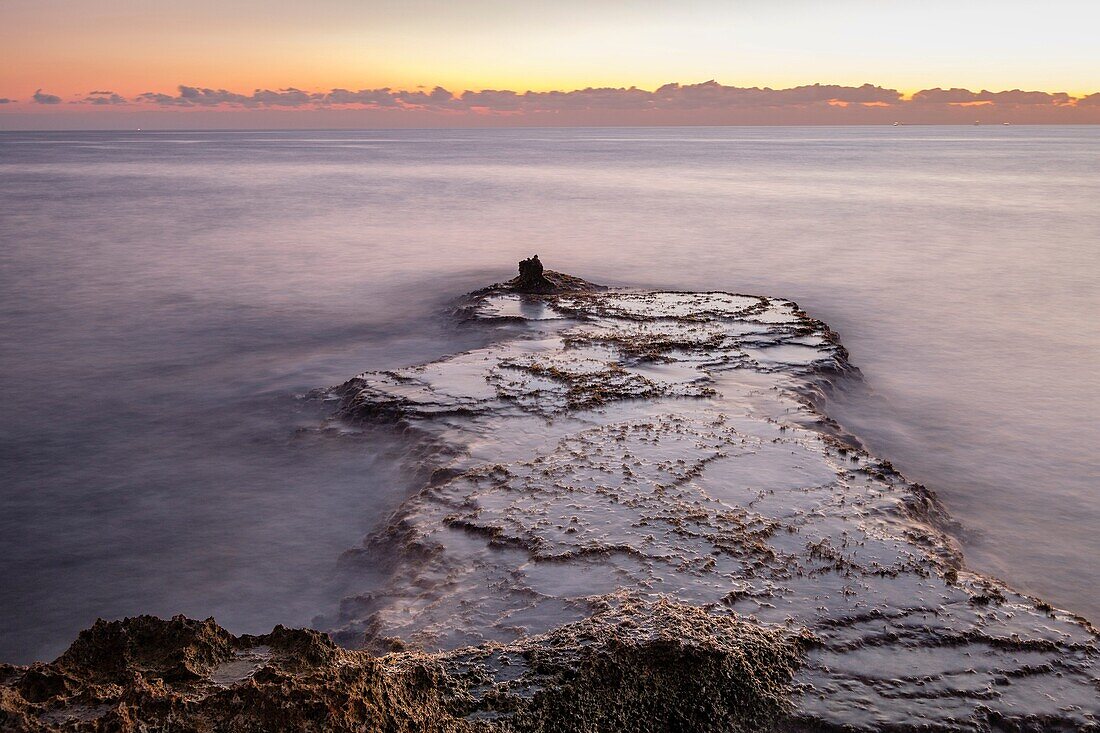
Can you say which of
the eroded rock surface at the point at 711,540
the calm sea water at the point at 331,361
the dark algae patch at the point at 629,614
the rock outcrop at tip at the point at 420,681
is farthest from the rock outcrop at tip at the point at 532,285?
the rock outcrop at tip at the point at 420,681

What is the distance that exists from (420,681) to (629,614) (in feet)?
3.85

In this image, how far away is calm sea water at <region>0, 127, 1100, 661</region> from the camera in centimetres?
538

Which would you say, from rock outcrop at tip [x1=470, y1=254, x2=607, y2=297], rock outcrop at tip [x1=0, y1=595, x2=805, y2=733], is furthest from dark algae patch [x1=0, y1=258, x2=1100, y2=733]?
rock outcrop at tip [x1=470, y1=254, x2=607, y2=297]

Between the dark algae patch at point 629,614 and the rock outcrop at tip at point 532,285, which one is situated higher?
the rock outcrop at tip at point 532,285

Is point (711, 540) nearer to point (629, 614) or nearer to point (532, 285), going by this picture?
point (629, 614)

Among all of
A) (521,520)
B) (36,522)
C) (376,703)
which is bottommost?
(36,522)

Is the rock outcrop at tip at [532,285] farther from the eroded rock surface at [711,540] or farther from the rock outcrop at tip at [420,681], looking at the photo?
the rock outcrop at tip at [420,681]

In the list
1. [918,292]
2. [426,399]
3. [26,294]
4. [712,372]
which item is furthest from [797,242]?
[26,294]

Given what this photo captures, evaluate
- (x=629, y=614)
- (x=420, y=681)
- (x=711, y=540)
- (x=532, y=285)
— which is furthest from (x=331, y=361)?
(x=420, y=681)

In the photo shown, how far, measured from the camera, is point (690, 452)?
20.1 ft

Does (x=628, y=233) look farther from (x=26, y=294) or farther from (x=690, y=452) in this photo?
(x=690, y=452)

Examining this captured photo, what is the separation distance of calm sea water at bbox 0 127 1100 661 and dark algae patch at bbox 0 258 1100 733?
768mm

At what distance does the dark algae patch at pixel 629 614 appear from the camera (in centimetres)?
296

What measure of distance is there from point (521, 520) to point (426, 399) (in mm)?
2812
